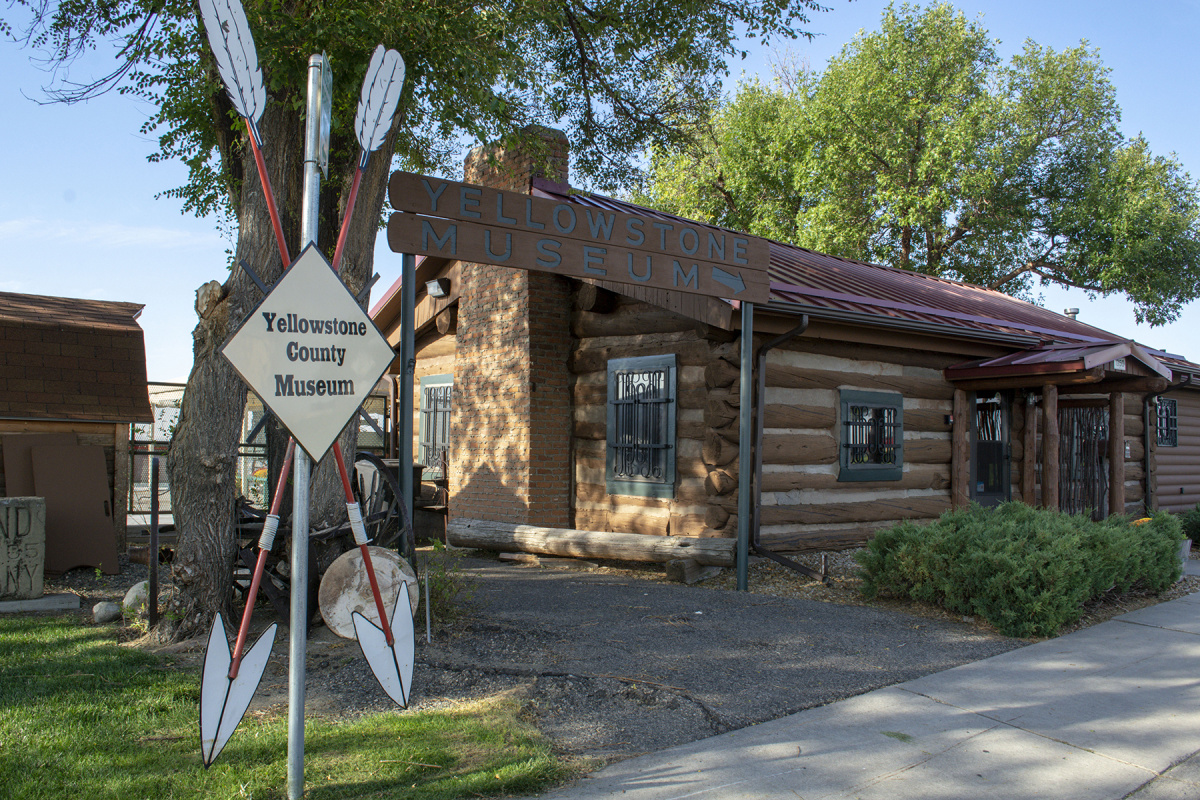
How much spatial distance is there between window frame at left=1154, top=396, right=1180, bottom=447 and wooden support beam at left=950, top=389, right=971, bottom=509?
598 cm

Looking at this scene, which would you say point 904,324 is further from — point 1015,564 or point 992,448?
point 1015,564

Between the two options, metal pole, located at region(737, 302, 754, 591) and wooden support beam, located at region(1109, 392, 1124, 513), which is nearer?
metal pole, located at region(737, 302, 754, 591)

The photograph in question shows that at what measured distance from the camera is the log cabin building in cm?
909

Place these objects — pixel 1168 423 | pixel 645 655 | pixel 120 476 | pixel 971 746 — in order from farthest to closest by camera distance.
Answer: pixel 1168 423
pixel 120 476
pixel 645 655
pixel 971 746

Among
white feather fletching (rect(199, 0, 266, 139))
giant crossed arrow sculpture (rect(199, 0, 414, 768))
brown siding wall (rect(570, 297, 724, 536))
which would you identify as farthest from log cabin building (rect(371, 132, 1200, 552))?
white feather fletching (rect(199, 0, 266, 139))

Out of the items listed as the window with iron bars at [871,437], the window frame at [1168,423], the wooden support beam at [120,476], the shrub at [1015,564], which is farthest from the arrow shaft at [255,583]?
the window frame at [1168,423]

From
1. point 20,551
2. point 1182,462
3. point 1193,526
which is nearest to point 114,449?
point 20,551

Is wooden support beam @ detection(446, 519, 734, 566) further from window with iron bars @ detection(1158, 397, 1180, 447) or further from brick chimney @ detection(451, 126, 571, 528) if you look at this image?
window with iron bars @ detection(1158, 397, 1180, 447)

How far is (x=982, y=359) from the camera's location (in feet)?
37.2

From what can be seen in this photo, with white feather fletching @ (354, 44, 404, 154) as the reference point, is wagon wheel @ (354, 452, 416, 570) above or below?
below

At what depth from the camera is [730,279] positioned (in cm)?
790

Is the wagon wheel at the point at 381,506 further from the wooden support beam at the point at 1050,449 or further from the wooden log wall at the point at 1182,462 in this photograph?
the wooden log wall at the point at 1182,462

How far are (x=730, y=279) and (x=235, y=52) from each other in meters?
5.22

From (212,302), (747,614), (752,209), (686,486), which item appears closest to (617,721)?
(747,614)
